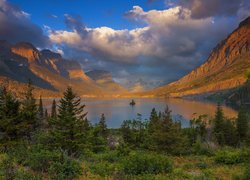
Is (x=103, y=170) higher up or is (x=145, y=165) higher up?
(x=145, y=165)

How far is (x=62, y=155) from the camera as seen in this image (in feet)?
43.5

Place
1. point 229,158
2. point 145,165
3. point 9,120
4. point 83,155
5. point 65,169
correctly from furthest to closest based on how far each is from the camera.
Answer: point 9,120 < point 83,155 < point 229,158 < point 145,165 < point 65,169

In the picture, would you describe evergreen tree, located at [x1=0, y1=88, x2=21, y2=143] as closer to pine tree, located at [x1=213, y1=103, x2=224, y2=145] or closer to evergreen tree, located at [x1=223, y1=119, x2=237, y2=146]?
pine tree, located at [x1=213, y1=103, x2=224, y2=145]

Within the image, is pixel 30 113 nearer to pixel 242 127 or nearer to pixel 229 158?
pixel 229 158

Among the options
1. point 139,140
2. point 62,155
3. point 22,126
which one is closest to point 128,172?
point 62,155

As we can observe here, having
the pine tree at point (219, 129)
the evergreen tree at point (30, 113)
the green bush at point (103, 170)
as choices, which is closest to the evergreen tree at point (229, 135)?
the pine tree at point (219, 129)

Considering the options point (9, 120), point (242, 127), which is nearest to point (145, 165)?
point (9, 120)

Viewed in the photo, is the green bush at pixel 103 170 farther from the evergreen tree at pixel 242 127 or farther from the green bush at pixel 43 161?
the evergreen tree at pixel 242 127

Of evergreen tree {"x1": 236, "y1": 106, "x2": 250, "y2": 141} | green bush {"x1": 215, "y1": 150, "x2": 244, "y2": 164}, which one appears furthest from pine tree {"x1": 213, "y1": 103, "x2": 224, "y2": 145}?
green bush {"x1": 215, "y1": 150, "x2": 244, "y2": 164}

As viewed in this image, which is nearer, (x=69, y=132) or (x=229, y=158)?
(x=229, y=158)

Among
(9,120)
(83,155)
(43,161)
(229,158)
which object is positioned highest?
(9,120)

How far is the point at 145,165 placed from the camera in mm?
14148

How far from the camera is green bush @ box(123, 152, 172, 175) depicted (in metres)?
13.8

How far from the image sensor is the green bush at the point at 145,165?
45.1 feet
